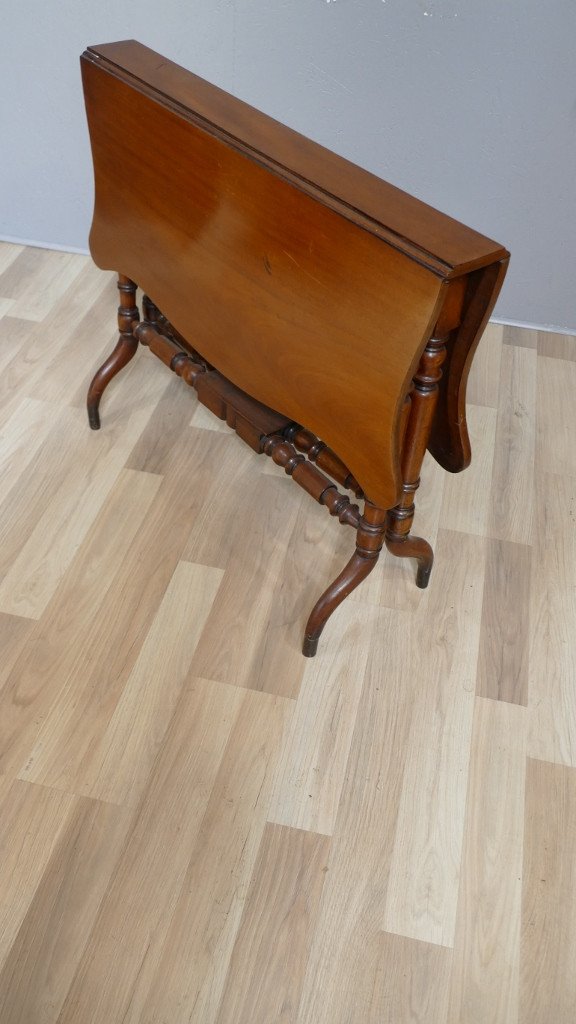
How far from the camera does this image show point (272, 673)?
1666 millimetres

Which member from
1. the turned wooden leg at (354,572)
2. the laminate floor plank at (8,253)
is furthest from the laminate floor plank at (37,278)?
the turned wooden leg at (354,572)

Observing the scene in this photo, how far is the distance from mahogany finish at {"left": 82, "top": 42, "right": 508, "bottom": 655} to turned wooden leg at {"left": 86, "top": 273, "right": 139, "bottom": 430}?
0.09 metres

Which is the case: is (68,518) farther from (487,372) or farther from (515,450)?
(487,372)

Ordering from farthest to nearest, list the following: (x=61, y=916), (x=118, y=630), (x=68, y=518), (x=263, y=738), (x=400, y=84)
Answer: (x=400, y=84) < (x=68, y=518) < (x=118, y=630) < (x=263, y=738) < (x=61, y=916)

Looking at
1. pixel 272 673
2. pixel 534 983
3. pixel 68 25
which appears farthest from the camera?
pixel 68 25

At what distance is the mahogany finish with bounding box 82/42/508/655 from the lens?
125 centimetres

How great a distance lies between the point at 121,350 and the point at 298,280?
30.0 inches

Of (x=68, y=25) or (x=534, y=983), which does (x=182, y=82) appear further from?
(x=534, y=983)

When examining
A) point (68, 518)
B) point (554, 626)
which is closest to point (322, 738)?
point (554, 626)

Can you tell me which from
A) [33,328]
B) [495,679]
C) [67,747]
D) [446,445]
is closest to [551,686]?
[495,679]

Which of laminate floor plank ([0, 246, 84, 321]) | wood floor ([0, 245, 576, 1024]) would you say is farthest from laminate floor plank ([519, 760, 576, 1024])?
laminate floor plank ([0, 246, 84, 321])

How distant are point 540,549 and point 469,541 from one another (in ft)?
0.51

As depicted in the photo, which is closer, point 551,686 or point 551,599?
point 551,686

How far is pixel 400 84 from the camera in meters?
2.19
